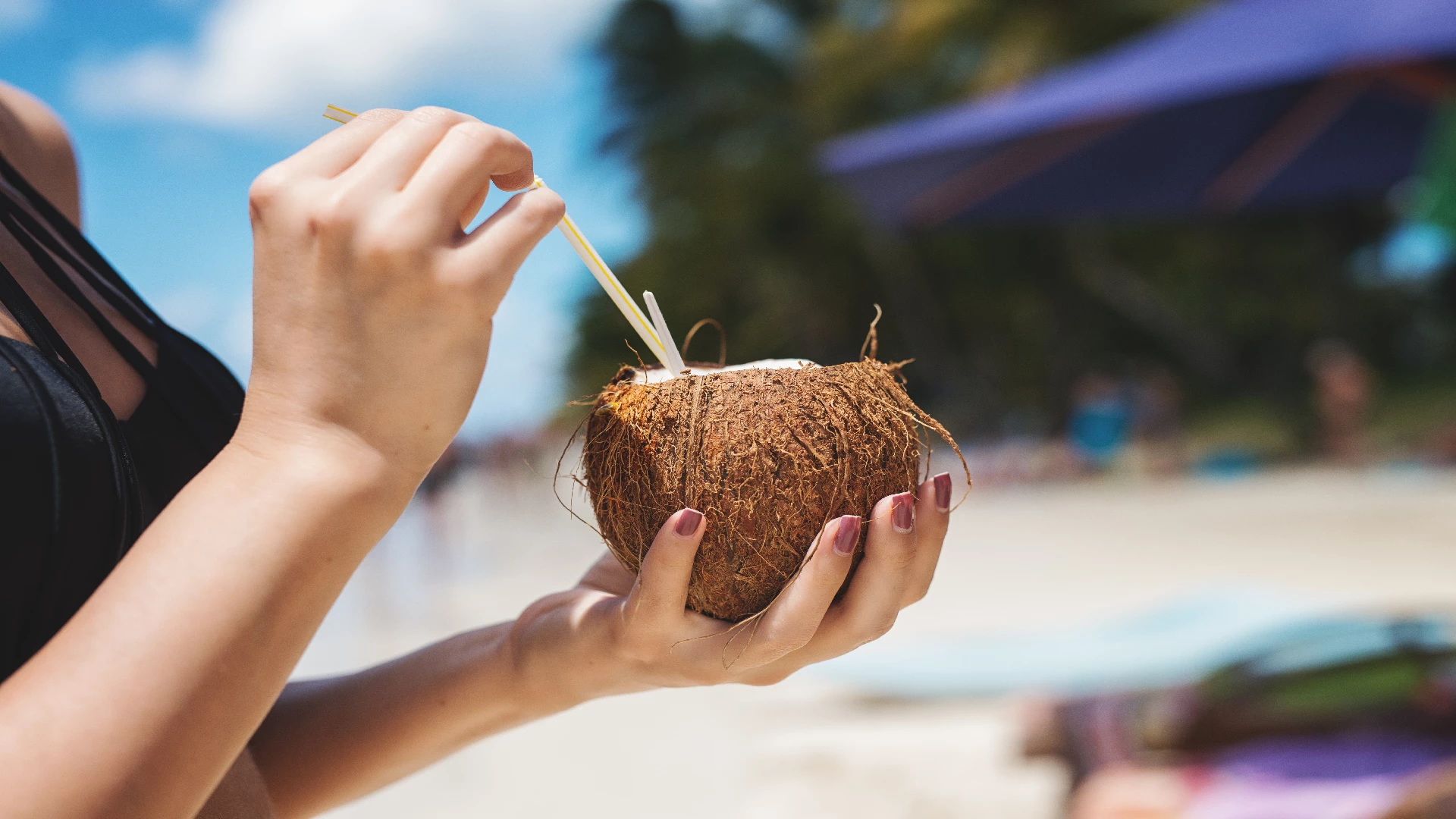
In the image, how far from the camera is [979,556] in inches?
374

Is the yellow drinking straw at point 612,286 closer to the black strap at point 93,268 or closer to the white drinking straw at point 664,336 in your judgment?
the white drinking straw at point 664,336

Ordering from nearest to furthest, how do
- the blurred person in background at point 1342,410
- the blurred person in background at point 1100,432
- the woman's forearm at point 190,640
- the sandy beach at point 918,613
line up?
1. the woman's forearm at point 190,640
2. the sandy beach at point 918,613
3. the blurred person in background at point 1342,410
4. the blurred person in background at point 1100,432

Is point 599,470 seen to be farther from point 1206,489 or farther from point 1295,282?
point 1295,282

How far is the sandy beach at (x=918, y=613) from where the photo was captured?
4.40 metres

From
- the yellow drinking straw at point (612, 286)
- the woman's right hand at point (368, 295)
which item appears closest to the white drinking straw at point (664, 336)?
the yellow drinking straw at point (612, 286)

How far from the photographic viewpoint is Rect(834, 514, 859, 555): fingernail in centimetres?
113

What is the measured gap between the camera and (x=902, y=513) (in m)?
1.15

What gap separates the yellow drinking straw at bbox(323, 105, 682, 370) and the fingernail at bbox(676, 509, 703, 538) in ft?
0.89

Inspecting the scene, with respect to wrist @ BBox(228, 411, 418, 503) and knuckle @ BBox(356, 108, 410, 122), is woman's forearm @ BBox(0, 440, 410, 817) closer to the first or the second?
wrist @ BBox(228, 411, 418, 503)

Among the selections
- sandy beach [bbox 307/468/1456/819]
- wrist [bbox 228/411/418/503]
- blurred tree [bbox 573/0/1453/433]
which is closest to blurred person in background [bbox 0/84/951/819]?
wrist [bbox 228/411/418/503]

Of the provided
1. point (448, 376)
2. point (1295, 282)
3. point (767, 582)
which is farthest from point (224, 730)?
point (1295, 282)

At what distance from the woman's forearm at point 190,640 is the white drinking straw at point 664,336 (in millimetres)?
586

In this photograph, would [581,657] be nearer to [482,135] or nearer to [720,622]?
[720,622]

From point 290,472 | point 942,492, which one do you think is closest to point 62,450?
point 290,472
